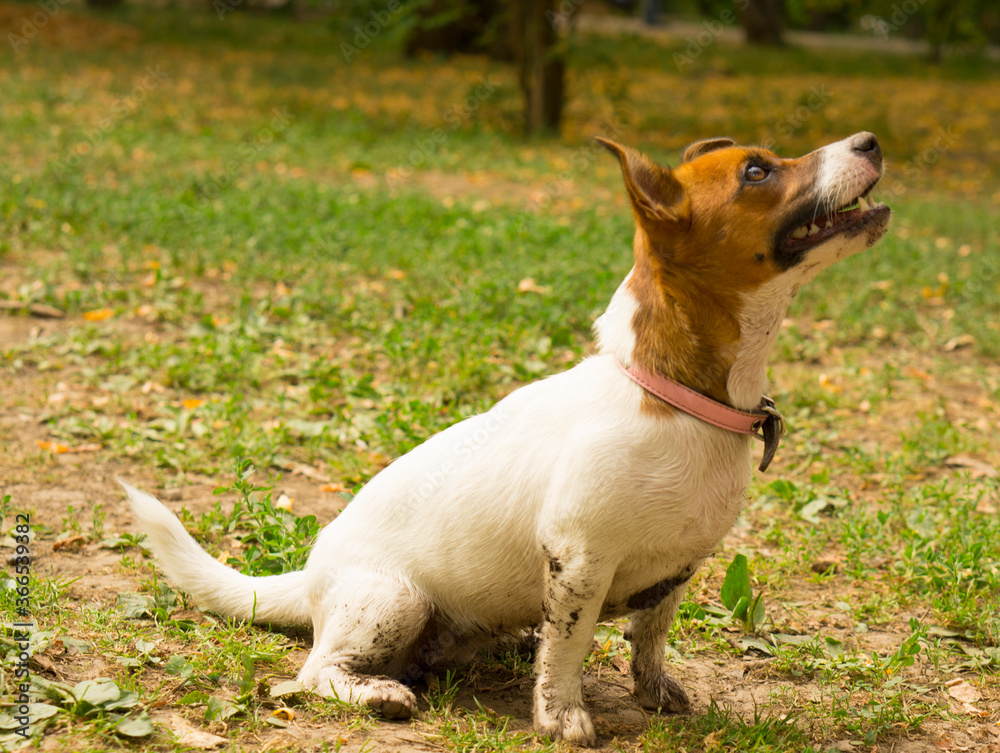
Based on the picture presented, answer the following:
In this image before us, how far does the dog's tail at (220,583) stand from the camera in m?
3.35

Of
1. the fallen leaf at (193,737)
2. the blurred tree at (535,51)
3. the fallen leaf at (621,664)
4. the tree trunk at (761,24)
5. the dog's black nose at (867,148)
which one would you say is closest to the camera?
the fallen leaf at (193,737)

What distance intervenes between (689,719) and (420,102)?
15.2 m

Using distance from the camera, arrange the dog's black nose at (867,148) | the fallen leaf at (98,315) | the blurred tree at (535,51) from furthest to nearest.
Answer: the blurred tree at (535,51) < the fallen leaf at (98,315) < the dog's black nose at (867,148)

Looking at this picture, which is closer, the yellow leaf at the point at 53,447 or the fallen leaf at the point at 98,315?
the yellow leaf at the point at 53,447

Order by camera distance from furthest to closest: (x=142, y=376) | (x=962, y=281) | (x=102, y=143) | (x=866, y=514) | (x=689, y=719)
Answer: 1. (x=102, y=143)
2. (x=962, y=281)
3. (x=142, y=376)
4. (x=866, y=514)
5. (x=689, y=719)

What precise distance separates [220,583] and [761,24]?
1209 inches

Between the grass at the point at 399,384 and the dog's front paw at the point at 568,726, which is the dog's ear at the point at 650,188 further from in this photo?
the dog's front paw at the point at 568,726

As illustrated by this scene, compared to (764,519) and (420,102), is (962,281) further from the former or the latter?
(420,102)

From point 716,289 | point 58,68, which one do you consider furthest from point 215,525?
point 58,68

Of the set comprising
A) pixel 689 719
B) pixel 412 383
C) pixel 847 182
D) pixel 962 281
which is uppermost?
pixel 847 182

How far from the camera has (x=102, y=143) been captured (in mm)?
11453

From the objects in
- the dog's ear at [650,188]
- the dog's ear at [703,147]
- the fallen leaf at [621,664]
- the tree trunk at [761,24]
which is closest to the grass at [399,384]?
the fallen leaf at [621,664]

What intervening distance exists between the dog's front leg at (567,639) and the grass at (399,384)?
106mm

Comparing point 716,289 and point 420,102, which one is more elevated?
point 420,102
